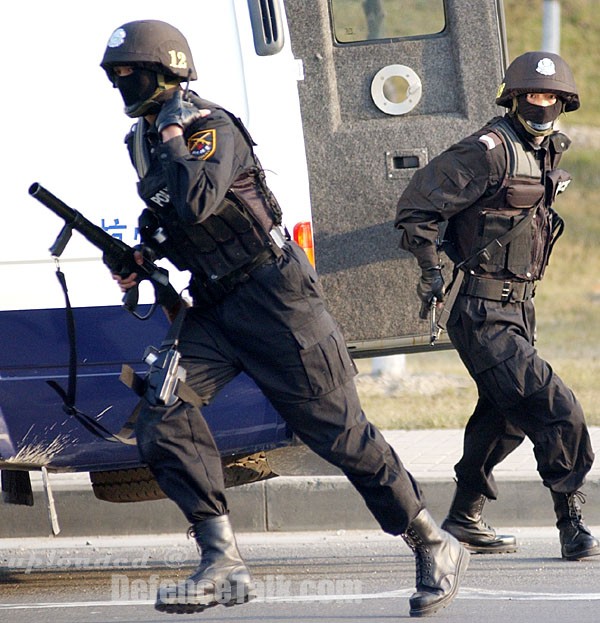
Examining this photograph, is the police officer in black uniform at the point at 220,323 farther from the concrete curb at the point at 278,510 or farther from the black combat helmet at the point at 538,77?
the concrete curb at the point at 278,510

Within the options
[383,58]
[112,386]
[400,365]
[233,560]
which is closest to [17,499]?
[112,386]

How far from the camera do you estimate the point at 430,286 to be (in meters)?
4.66

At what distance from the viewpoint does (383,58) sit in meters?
5.19

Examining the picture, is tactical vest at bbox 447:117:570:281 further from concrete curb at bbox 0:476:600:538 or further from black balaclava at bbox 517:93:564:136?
concrete curb at bbox 0:476:600:538

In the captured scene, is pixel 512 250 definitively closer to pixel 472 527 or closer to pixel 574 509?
pixel 574 509

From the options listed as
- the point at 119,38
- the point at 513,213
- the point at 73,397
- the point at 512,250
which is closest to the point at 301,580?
the point at 73,397

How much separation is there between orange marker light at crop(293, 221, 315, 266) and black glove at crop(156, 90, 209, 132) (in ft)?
2.63

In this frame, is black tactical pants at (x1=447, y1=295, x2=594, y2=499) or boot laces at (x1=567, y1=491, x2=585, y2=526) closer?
black tactical pants at (x1=447, y1=295, x2=594, y2=499)

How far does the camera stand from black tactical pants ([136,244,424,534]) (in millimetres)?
3693

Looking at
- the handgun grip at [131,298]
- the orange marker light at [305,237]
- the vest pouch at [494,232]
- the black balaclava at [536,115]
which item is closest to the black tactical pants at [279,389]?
the handgun grip at [131,298]

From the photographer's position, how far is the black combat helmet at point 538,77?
4.59 metres

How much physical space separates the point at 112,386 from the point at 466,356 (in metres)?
1.28

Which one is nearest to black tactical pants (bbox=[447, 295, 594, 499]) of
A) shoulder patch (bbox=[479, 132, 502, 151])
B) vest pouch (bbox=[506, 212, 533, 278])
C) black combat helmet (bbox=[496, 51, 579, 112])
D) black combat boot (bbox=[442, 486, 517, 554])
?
vest pouch (bbox=[506, 212, 533, 278])

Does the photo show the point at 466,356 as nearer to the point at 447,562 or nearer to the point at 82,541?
Answer: the point at 447,562
